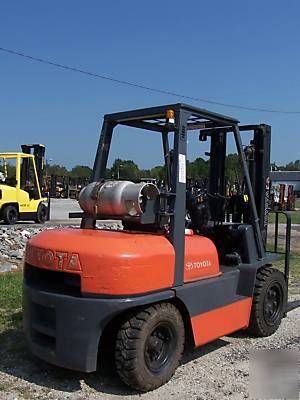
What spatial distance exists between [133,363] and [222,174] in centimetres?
326

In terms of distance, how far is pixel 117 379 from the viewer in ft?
15.2

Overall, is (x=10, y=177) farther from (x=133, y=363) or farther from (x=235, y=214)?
(x=133, y=363)

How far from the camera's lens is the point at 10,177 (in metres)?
18.8

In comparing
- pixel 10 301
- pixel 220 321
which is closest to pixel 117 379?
pixel 220 321

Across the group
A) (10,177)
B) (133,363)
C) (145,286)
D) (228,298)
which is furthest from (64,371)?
(10,177)

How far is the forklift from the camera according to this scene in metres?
18.3

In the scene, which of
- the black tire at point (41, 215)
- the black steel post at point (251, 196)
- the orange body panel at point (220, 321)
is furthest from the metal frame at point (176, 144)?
the black tire at point (41, 215)

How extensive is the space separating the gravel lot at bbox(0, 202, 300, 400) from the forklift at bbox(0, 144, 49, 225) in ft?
42.2

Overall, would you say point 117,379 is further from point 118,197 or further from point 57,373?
point 118,197

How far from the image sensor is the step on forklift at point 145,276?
4.25 meters

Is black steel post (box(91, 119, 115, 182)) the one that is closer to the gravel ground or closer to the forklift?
the gravel ground

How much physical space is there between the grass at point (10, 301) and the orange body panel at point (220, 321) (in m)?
2.44

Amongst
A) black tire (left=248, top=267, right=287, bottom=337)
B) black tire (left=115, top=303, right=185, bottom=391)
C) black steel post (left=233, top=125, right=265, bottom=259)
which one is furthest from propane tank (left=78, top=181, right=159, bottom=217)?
black tire (left=248, top=267, right=287, bottom=337)

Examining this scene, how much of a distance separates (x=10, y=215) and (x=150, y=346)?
14.9 m
